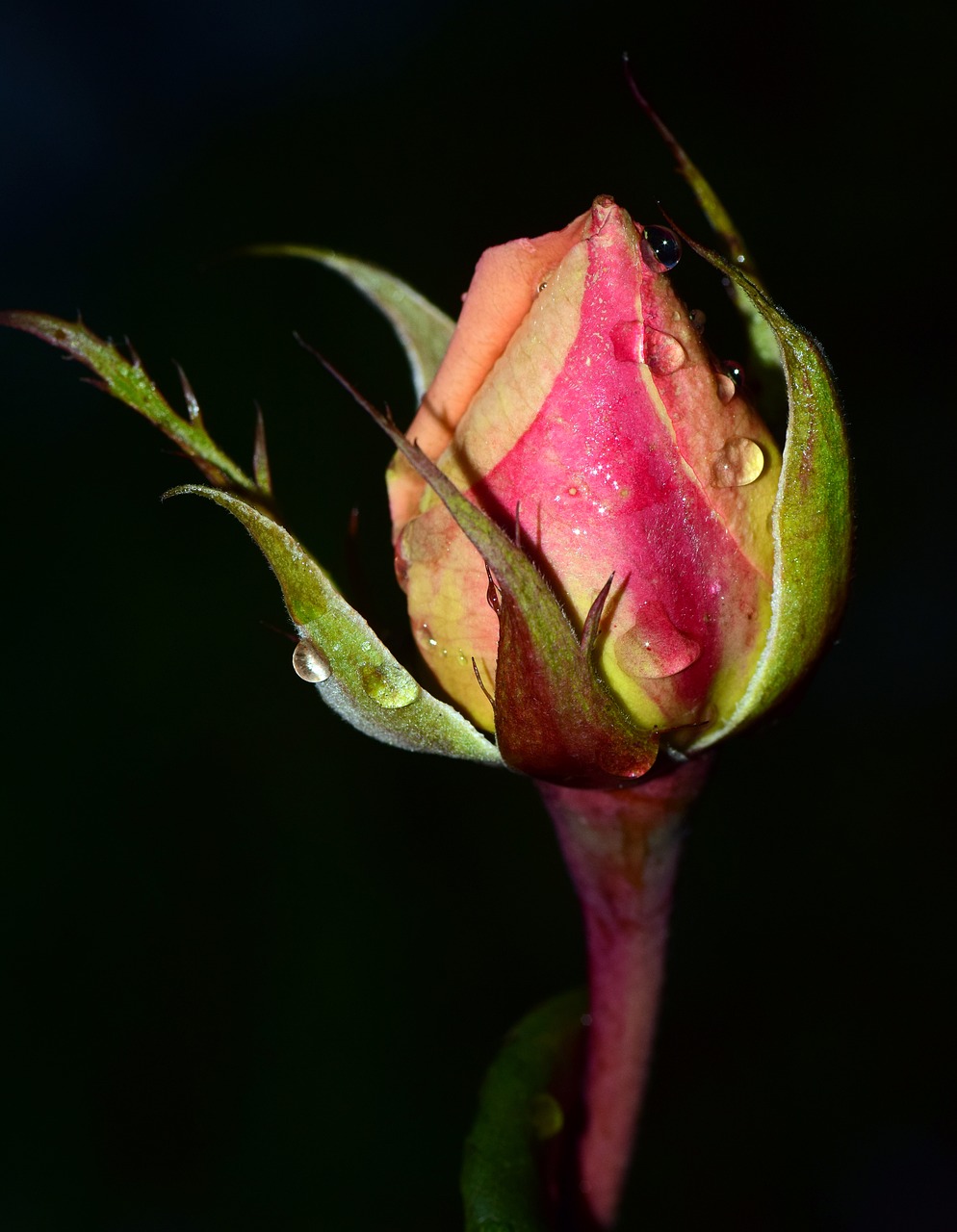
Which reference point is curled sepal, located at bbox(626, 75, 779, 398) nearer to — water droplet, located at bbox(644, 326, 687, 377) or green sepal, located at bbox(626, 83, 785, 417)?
green sepal, located at bbox(626, 83, 785, 417)

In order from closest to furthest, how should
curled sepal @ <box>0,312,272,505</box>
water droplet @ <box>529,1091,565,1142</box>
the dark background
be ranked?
curled sepal @ <box>0,312,272,505</box> → water droplet @ <box>529,1091,565,1142</box> → the dark background

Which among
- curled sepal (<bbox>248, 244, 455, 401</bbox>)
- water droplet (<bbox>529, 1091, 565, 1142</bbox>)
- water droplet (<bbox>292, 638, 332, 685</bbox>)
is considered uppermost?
curled sepal (<bbox>248, 244, 455, 401</bbox>)

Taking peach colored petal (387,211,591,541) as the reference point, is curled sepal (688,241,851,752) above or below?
below

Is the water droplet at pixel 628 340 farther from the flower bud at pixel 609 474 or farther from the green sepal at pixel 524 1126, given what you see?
the green sepal at pixel 524 1126

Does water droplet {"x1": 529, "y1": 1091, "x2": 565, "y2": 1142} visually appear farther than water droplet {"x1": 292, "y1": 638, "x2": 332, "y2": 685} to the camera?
Yes

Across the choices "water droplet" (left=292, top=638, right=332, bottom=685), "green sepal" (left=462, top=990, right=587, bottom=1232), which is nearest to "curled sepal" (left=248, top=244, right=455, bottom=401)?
"water droplet" (left=292, top=638, right=332, bottom=685)

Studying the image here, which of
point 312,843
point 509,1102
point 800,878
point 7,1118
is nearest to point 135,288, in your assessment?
point 312,843

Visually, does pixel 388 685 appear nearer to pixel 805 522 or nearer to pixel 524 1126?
pixel 805 522

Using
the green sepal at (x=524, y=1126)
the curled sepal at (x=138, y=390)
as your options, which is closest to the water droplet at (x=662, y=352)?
the curled sepal at (x=138, y=390)

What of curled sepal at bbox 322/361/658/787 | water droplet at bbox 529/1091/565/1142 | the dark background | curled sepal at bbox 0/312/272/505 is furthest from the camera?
the dark background
